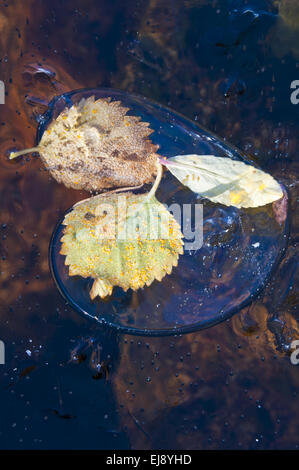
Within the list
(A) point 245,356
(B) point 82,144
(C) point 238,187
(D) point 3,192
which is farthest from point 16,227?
(A) point 245,356
